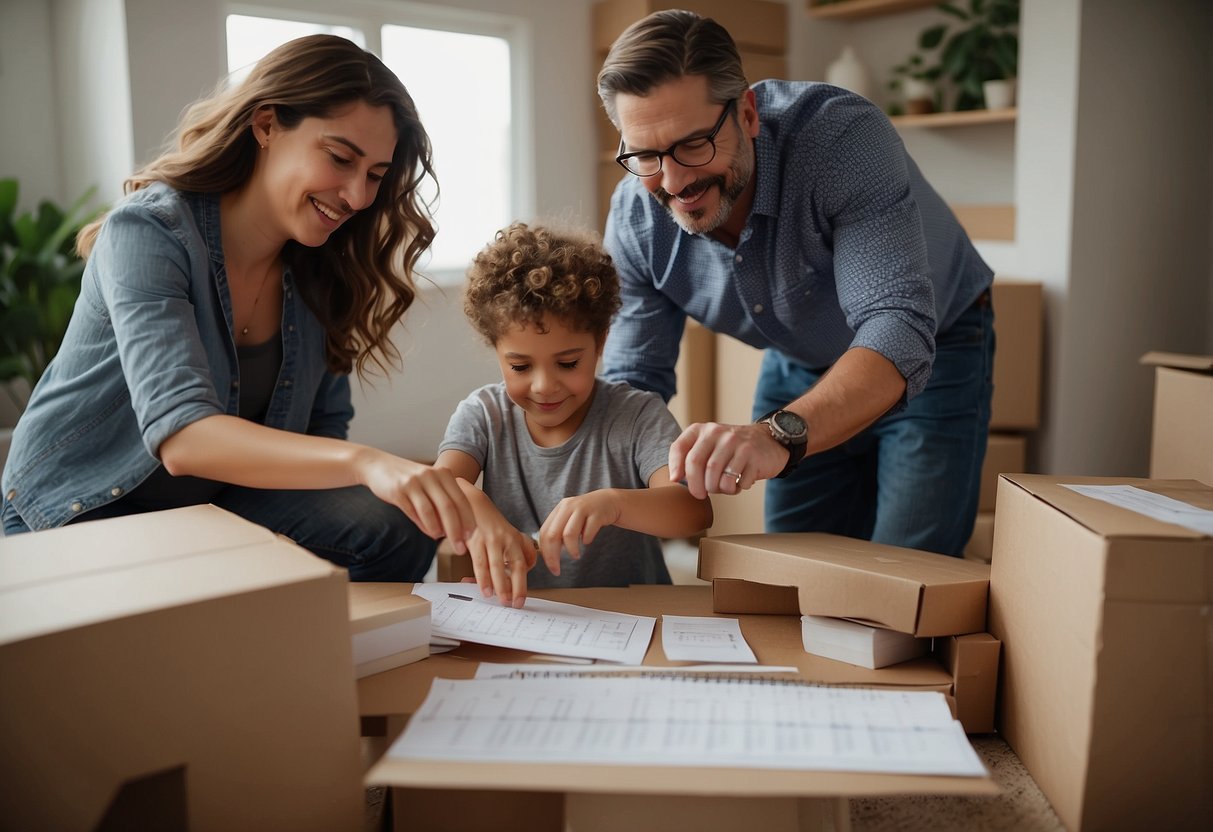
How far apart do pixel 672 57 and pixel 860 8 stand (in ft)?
10.1

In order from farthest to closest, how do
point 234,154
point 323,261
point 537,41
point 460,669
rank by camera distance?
point 537,41 → point 323,261 → point 234,154 → point 460,669

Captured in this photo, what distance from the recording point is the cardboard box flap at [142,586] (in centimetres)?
81

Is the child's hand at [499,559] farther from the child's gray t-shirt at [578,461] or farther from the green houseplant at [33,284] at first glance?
the green houseplant at [33,284]

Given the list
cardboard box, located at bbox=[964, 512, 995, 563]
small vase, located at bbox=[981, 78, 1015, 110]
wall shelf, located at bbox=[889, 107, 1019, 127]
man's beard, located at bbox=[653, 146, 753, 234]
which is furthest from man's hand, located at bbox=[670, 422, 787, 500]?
small vase, located at bbox=[981, 78, 1015, 110]

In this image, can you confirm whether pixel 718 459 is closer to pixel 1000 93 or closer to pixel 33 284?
pixel 33 284

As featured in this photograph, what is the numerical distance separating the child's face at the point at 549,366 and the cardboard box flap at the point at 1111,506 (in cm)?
63

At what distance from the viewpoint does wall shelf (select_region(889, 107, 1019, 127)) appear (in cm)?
360

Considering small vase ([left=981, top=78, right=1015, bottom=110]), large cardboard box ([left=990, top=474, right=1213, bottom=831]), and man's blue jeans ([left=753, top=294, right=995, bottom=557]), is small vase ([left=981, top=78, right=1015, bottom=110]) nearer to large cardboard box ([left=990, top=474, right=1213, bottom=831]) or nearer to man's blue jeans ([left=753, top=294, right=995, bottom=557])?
man's blue jeans ([left=753, top=294, right=995, bottom=557])

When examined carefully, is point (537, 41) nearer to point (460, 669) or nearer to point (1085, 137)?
point (1085, 137)

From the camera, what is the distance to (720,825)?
93cm

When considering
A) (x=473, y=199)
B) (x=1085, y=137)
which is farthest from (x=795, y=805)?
(x=473, y=199)

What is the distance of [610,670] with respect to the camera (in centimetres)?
109

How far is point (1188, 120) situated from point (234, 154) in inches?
119

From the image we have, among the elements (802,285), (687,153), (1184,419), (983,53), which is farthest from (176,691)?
(983,53)
